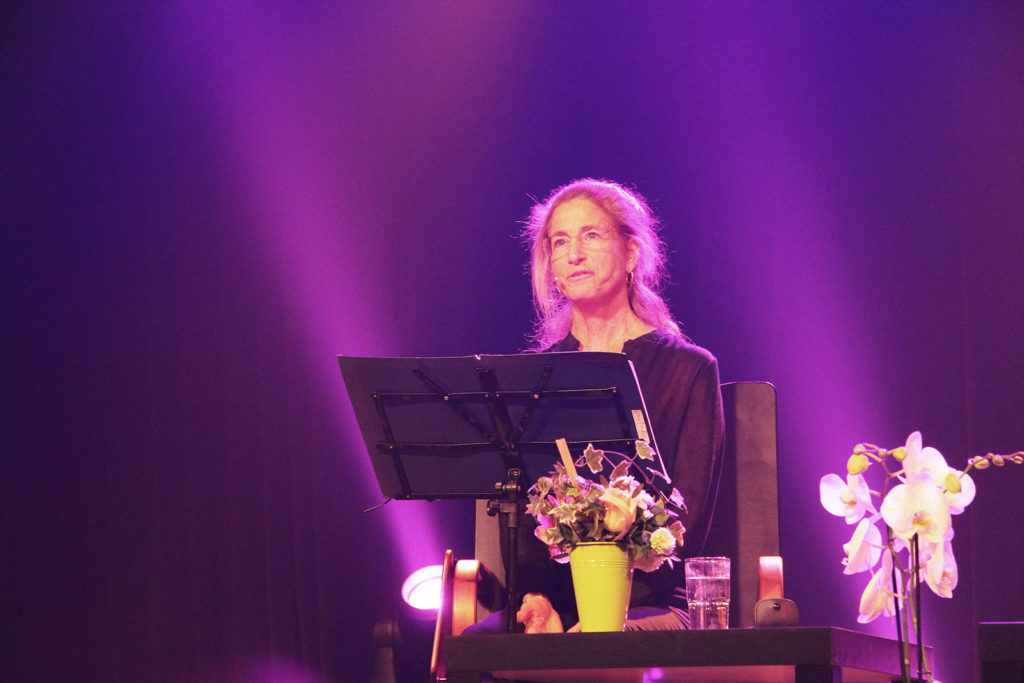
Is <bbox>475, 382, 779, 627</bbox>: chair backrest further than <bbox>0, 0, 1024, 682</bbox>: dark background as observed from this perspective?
No

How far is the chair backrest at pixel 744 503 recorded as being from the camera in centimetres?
272

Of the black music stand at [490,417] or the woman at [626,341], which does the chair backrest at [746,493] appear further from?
the black music stand at [490,417]

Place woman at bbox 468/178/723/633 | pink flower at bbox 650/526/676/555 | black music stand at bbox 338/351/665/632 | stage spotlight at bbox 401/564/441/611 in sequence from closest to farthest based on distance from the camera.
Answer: pink flower at bbox 650/526/676/555, black music stand at bbox 338/351/665/632, woman at bbox 468/178/723/633, stage spotlight at bbox 401/564/441/611

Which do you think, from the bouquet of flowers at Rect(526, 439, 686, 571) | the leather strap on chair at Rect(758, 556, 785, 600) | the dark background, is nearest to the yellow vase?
the bouquet of flowers at Rect(526, 439, 686, 571)

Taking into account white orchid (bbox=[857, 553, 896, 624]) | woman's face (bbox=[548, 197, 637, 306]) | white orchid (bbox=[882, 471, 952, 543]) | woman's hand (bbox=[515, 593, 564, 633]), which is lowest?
woman's hand (bbox=[515, 593, 564, 633])

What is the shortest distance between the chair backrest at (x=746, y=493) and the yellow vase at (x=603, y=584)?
0.96m

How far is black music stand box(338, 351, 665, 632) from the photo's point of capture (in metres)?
1.99

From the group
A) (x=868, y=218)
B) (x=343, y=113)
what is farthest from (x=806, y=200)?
(x=343, y=113)

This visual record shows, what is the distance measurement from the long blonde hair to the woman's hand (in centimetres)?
86

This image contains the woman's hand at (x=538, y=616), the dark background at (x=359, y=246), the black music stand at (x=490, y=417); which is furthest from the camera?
the dark background at (x=359, y=246)

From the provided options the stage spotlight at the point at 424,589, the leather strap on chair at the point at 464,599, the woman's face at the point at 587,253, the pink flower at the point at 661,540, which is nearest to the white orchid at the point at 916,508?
the pink flower at the point at 661,540

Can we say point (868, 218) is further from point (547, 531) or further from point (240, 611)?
point (240, 611)

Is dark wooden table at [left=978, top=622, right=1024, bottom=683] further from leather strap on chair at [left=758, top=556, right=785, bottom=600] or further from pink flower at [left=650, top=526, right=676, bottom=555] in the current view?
leather strap on chair at [left=758, top=556, right=785, bottom=600]

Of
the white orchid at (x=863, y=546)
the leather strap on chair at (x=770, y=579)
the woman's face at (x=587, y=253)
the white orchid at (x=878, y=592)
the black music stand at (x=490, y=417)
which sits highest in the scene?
the woman's face at (x=587, y=253)
